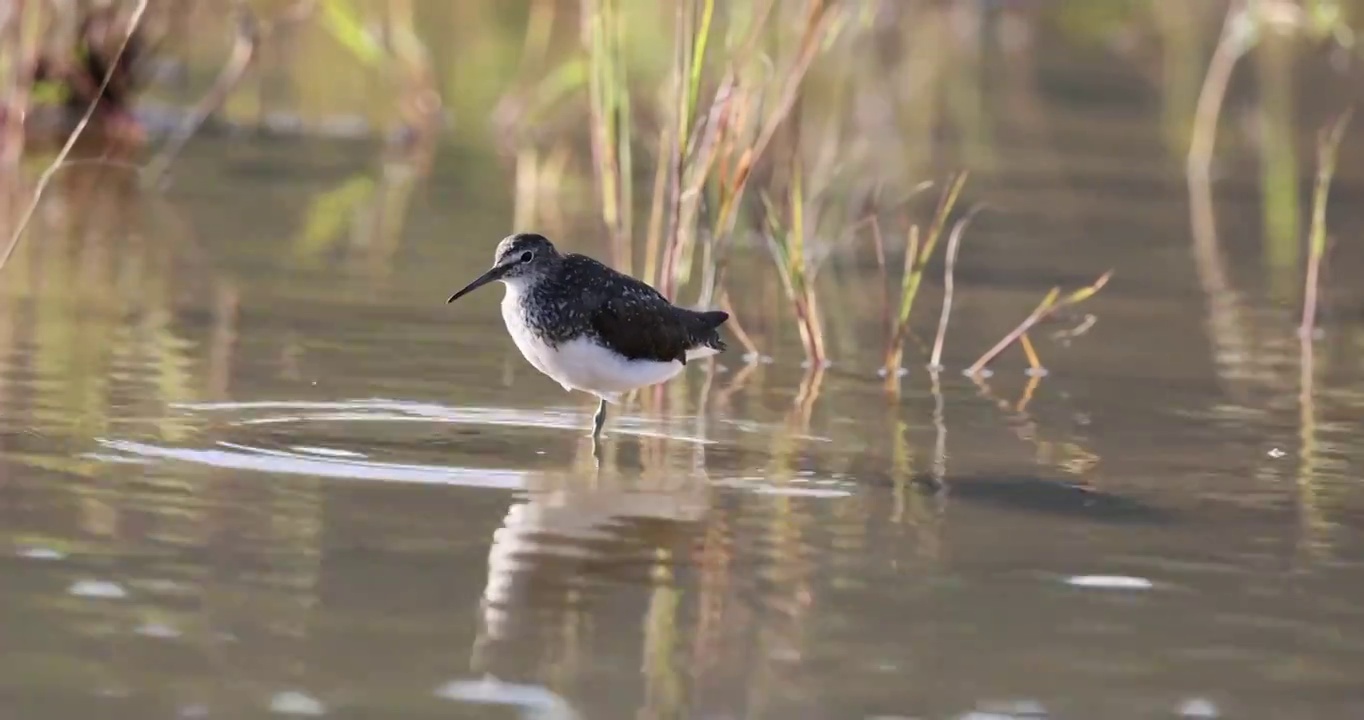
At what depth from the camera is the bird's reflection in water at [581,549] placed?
482 cm

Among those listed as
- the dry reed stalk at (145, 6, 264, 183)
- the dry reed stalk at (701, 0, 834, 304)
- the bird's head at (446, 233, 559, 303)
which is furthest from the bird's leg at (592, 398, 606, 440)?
the dry reed stalk at (145, 6, 264, 183)

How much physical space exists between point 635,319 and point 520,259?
0.43m

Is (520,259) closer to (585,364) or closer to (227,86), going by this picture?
(585,364)

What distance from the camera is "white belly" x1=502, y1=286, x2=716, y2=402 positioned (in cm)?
712

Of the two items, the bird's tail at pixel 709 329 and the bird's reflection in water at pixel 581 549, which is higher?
the bird's tail at pixel 709 329

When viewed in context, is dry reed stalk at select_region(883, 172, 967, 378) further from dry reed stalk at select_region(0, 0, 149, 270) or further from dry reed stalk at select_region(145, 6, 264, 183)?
dry reed stalk at select_region(145, 6, 264, 183)

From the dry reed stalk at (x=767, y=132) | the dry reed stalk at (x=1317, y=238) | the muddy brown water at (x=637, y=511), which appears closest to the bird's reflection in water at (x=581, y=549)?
the muddy brown water at (x=637, y=511)

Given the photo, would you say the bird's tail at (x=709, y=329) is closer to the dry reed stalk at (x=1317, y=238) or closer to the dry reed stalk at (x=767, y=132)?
the dry reed stalk at (x=767, y=132)

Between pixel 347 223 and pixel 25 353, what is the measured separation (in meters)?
3.72

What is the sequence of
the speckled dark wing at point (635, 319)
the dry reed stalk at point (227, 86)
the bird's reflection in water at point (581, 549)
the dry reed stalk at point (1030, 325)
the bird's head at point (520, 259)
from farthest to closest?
the dry reed stalk at point (227, 86) → the dry reed stalk at point (1030, 325) → the bird's head at point (520, 259) → the speckled dark wing at point (635, 319) → the bird's reflection in water at point (581, 549)

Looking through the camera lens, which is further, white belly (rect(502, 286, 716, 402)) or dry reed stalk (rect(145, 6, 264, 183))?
dry reed stalk (rect(145, 6, 264, 183))

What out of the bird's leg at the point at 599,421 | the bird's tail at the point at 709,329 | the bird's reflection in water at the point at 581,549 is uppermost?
the bird's tail at the point at 709,329

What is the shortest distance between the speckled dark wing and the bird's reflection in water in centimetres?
30

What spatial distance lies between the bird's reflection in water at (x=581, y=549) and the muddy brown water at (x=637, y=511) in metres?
0.02
